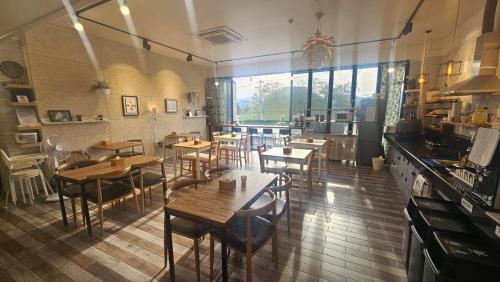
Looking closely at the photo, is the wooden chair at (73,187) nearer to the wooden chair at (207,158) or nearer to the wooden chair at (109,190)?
the wooden chair at (109,190)

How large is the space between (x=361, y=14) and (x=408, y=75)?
2.83 meters

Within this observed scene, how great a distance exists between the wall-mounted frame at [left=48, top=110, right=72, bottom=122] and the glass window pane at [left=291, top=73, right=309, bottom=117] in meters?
5.80

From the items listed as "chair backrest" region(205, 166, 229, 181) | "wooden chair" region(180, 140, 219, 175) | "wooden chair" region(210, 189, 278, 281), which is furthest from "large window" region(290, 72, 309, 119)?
"wooden chair" region(210, 189, 278, 281)

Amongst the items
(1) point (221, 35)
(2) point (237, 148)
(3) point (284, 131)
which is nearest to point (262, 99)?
(3) point (284, 131)

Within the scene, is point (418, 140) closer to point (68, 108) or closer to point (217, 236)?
point (217, 236)

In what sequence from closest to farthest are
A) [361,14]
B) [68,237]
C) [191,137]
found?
[68,237], [361,14], [191,137]

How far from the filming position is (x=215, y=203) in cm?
171

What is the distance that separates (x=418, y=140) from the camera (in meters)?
3.97

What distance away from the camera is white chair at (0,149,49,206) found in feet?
10.8

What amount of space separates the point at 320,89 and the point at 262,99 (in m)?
2.16

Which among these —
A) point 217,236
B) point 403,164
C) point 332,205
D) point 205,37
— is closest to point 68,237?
point 217,236

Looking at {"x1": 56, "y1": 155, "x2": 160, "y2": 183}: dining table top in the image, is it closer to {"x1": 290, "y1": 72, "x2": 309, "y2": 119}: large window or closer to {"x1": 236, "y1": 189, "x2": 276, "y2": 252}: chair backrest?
{"x1": 236, "y1": 189, "x2": 276, "y2": 252}: chair backrest

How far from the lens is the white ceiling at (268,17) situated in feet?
10.1

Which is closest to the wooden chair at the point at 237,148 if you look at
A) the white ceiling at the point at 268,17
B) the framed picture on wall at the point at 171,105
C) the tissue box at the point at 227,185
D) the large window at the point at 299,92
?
the framed picture on wall at the point at 171,105
